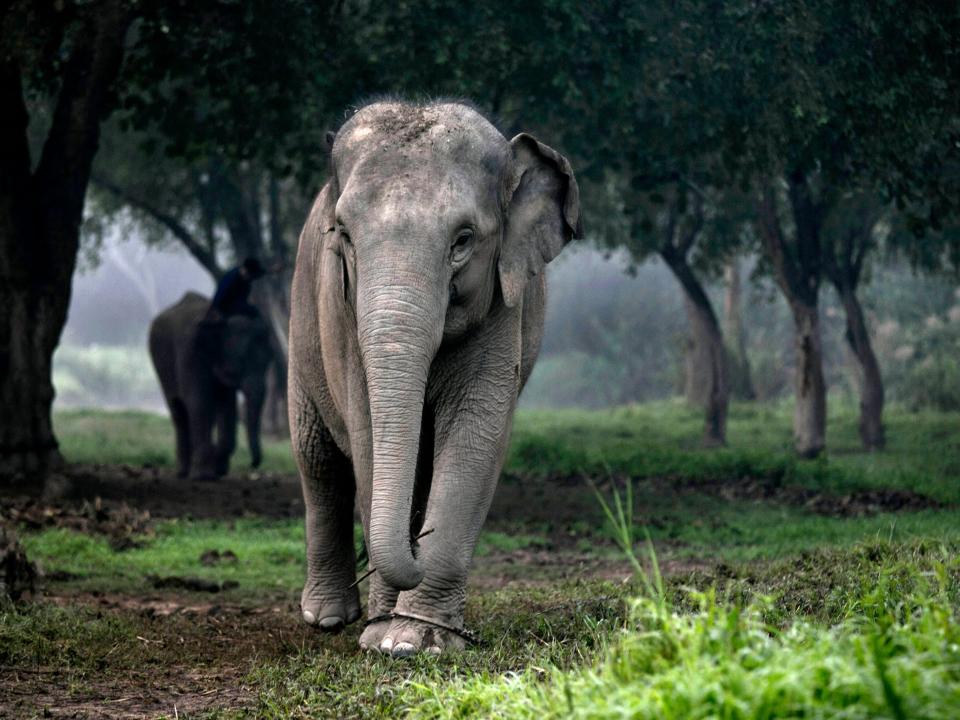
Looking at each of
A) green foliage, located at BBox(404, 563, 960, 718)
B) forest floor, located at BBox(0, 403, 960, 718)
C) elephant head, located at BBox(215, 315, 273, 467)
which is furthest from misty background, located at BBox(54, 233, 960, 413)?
green foliage, located at BBox(404, 563, 960, 718)

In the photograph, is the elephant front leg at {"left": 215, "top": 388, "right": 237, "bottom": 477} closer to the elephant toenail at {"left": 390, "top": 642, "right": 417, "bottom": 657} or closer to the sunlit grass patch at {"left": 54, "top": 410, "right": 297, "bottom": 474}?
the sunlit grass patch at {"left": 54, "top": 410, "right": 297, "bottom": 474}

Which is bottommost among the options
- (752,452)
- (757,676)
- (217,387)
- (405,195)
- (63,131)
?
(757,676)

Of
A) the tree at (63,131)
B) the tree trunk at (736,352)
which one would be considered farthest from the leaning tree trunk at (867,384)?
the tree at (63,131)

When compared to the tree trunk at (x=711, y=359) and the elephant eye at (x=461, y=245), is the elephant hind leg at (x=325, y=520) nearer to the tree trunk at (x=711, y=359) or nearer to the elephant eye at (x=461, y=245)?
the elephant eye at (x=461, y=245)

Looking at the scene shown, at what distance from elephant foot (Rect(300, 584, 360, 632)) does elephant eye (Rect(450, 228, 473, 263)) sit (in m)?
2.24

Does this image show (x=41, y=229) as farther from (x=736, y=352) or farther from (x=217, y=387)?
(x=736, y=352)

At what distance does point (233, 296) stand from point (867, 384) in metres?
9.38

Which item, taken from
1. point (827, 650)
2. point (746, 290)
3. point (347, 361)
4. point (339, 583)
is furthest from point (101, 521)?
point (746, 290)

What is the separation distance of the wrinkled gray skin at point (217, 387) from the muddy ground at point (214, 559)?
41 centimetres

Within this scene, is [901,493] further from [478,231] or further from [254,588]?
[478,231]

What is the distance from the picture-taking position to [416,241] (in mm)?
6168

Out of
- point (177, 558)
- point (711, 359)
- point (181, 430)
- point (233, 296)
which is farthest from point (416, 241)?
point (711, 359)

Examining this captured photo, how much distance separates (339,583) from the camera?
7691 mm

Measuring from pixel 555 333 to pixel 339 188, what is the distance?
193 ft
